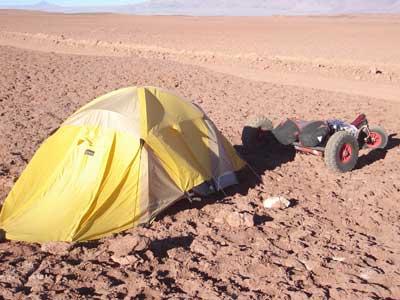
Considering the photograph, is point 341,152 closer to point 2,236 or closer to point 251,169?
point 251,169

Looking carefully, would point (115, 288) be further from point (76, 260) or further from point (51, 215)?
point (51, 215)

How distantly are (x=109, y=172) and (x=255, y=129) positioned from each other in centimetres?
393

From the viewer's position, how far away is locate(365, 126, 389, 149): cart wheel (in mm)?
9805

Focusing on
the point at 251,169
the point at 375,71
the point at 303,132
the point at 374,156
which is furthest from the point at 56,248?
the point at 375,71

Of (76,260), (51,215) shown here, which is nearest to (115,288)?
(76,260)

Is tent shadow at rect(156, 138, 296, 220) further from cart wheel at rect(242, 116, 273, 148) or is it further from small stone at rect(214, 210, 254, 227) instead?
small stone at rect(214, 210, 254, 227)

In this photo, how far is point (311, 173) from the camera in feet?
29.2

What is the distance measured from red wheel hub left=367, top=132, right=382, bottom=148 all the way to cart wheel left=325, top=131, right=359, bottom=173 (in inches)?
51.3

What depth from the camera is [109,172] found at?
266 inches

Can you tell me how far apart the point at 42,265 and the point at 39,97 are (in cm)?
908

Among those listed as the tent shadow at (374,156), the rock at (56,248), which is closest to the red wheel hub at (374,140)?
the tent shadow at (374,156)

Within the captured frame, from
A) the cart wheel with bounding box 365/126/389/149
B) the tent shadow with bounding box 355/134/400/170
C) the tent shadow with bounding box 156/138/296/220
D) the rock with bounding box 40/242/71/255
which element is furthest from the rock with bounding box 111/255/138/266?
the cart wheel with bounding box 365/126/389/149

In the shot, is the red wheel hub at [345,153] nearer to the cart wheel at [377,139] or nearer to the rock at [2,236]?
the cart wheel at [377,139]

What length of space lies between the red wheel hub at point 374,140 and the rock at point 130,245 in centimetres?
551
